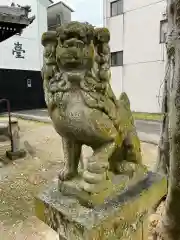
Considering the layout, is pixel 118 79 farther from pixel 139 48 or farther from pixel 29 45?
pixel 29 45

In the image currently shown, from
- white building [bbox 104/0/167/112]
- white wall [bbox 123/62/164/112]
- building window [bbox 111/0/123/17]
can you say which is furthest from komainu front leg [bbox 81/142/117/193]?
building window [bbox 111/0/123/17]

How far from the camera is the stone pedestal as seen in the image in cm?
84

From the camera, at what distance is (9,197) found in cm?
270

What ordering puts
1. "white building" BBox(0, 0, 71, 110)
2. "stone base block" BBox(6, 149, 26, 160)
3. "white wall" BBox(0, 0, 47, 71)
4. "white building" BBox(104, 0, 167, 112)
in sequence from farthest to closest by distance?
"white building" BBox(0, 0, 71, 110)
"white wall" BBox(0, 0, 47, 71)
"white building" BBox(104, 0, 167, 112)
"stone base block" BBox(6, 149, 26, 160)

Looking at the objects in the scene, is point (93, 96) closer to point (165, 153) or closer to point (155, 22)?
point (165, 153)

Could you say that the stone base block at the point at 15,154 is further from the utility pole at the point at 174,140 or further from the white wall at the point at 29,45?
the white wall at the point at 29,45

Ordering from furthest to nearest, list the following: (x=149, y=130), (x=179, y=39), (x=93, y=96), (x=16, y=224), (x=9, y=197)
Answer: (x=149, y=130), (x=9, y=197), (x=16, y=224), (x=179, y=39), (x=93, y=96)

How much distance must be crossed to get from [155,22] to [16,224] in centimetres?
830

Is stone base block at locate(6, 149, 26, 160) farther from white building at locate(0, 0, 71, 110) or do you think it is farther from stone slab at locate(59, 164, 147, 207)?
white building at locate(0, 0, 71, 110)

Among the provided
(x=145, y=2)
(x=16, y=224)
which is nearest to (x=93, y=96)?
(x=16, y=224)

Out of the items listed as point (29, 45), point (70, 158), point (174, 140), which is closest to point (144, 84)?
point (29, 45)

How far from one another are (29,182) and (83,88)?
2.55m

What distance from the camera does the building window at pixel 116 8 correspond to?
31.5 feet

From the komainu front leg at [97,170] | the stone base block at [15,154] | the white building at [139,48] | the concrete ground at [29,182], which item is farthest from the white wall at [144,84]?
the komainu front leg at [97,170]
